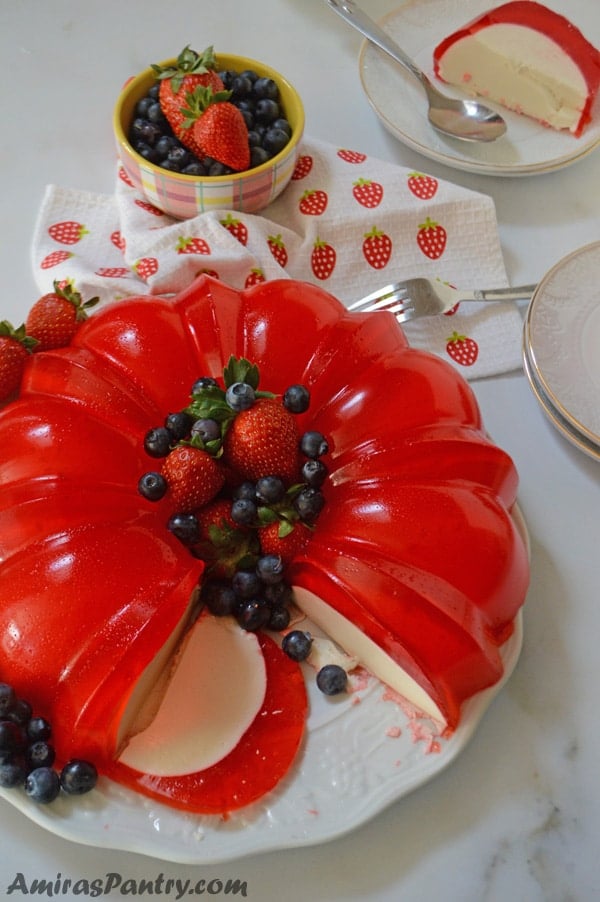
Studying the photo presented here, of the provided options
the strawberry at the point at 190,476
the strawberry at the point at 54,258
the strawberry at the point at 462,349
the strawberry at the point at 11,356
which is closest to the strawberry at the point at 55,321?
the strawberry at the point at 11,356

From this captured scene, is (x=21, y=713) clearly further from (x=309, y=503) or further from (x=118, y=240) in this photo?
(x=118, y=240)

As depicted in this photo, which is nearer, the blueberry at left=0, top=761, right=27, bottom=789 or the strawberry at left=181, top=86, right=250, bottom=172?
the blueberry at left=0, top=761, right=27, bottom=789

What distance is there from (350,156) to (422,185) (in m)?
0.20

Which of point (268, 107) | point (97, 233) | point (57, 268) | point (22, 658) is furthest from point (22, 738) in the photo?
point (268, 107)

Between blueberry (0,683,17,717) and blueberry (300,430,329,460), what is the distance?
572mm

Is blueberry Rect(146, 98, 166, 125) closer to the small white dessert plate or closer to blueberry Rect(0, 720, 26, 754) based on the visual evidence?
the small white dessert plate

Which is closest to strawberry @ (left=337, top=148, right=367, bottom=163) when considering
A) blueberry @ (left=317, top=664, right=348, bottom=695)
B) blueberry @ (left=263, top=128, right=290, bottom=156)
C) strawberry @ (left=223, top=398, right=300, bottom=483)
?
blueberry @ (left=263, top=128, right=290, bottom=156)

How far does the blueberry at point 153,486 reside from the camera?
1.27 meters

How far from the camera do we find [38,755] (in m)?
1.15

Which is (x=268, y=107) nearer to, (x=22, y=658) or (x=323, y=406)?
(x=323, y=406)

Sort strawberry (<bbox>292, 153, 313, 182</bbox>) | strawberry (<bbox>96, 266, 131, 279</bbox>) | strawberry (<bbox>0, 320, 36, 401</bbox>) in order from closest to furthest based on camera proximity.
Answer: strawberry (<bbox>0, 320, 36, 401</bbox>) → strawberry (<bbox>96, 266, 131, 279</bbox>) → strawberry (<bbox>292, 153, 313, 182</bbox>)

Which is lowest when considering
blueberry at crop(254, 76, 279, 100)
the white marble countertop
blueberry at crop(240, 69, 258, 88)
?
the white marble countertop

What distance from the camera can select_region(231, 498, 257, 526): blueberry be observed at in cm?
129

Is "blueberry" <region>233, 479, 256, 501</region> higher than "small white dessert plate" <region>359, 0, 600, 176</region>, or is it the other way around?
"small white dessert plate" <region>359, 0, 600, 176</region>
